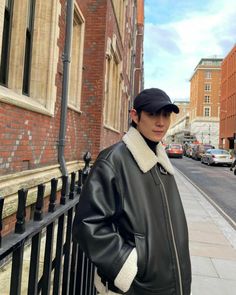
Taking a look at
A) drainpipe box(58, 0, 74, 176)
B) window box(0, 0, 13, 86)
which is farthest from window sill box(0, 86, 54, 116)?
drainpipe box(58, 0, 74, 176)

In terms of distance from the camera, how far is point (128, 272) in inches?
67.2

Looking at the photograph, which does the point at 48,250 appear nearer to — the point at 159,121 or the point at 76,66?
the point at 159,121

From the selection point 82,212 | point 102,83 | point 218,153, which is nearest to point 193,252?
point 82,212

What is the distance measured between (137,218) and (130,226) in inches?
2.1

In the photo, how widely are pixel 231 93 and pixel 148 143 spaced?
7058 cm

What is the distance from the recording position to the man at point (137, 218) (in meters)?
1.71

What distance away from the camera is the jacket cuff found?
5.59 feet

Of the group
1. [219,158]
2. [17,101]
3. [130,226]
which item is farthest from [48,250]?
[219,158]

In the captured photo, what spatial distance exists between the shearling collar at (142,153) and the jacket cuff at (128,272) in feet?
1.46

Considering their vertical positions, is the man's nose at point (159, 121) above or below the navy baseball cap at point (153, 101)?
below

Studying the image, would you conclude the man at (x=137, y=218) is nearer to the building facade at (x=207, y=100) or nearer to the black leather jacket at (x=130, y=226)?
the black leather jacket at (x=130, y=226)

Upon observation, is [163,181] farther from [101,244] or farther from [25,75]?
[25,75]

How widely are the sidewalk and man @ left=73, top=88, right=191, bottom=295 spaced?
101 inches

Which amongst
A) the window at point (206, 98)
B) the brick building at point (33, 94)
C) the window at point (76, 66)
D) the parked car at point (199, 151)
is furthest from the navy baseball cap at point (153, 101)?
the window at point (206, 98)
